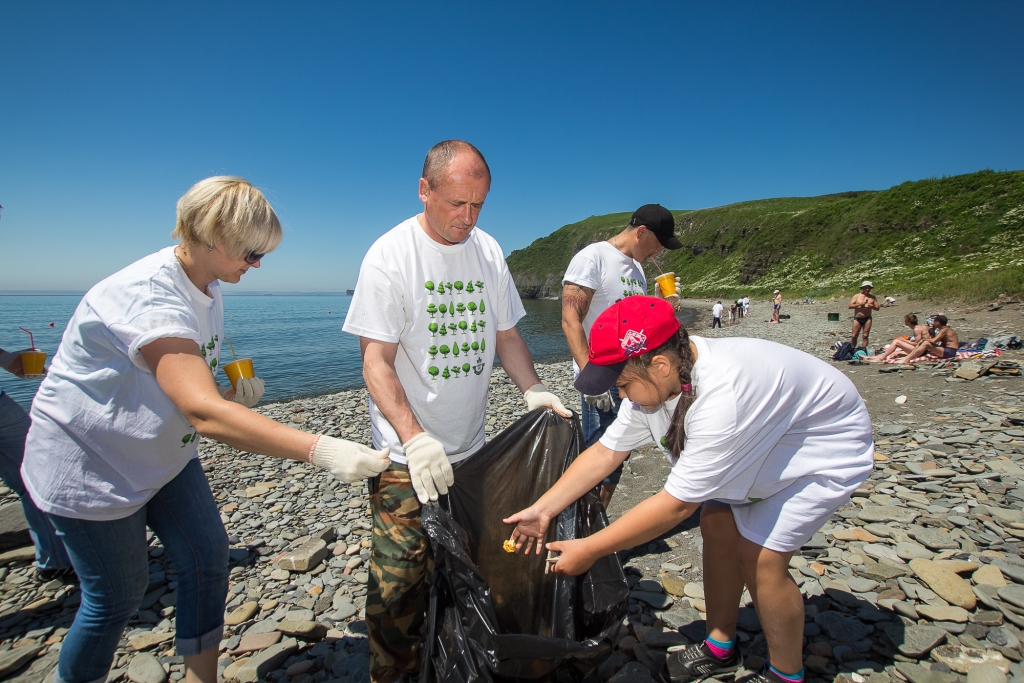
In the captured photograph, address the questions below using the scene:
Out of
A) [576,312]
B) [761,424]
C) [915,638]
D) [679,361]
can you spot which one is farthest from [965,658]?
[576,312]

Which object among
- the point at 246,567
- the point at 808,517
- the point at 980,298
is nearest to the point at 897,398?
the point at 808,517

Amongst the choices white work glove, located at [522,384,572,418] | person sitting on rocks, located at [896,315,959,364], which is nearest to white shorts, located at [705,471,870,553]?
white work glove, located at [522,384,572,418]

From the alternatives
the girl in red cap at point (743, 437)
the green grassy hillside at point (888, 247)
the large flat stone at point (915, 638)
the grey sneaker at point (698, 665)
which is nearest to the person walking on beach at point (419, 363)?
the girl in red cap at point (743, 437)

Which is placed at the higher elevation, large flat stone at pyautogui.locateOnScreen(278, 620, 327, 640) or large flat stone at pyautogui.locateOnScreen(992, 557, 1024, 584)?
large flat stone at pyautogui.locateOnScreen(992, 557, 1024, 584)

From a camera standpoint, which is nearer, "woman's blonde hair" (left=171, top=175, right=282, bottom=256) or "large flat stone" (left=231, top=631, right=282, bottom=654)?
"woman's blonde hair" (left=171, top=175, right=282, bottom=256)

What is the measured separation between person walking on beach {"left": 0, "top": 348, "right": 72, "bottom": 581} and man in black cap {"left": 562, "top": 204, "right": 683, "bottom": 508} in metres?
2.94

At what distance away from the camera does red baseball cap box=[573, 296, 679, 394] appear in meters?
1.54

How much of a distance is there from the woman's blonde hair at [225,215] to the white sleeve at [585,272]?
1.96m

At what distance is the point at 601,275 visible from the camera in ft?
10.8

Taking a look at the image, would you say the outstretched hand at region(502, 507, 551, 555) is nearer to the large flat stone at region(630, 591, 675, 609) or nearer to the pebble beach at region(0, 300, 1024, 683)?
the pebble beach at region(0, 300, 1024, 683)

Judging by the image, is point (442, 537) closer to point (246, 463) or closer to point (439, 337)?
point (439, 337)

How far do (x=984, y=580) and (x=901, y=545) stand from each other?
45cm

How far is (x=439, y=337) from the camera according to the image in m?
2.07

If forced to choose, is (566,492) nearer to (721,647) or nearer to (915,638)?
(721,647)
